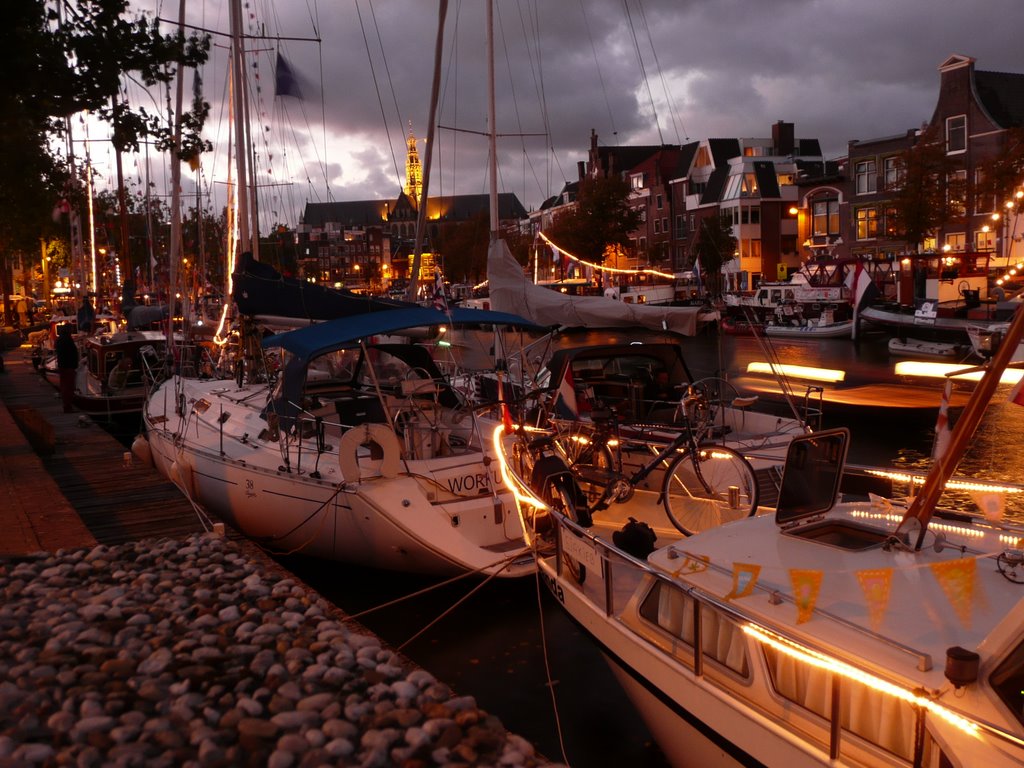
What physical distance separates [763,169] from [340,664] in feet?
220

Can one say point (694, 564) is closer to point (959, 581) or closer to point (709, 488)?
point (959, 581)

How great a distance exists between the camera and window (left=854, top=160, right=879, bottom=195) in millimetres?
54250

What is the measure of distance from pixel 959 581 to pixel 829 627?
814 mm

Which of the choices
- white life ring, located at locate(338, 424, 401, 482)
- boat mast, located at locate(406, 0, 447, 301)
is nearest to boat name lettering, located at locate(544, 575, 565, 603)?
white life ring, located at locate(338, 424, 401, 482)

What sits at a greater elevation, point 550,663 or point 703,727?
point 703,727

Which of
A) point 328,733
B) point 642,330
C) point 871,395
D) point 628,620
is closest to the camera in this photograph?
point 328,733

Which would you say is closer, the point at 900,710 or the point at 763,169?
the point at 900,710

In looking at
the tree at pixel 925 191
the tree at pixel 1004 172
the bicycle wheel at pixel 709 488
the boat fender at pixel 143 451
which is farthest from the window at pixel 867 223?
the bicycle wheel at pixel 709 488

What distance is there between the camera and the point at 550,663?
8.41 meters

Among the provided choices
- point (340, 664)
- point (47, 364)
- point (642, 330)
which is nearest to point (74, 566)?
point (340, 664)

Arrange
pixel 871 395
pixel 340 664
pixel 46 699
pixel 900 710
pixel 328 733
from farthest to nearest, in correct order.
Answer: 1. pixel 871 395
2. pixel 340 664
3. pixel 46 699
4. pixel 328 733
5. pixel 900 710

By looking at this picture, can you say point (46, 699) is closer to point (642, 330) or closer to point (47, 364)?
point (642, 330)

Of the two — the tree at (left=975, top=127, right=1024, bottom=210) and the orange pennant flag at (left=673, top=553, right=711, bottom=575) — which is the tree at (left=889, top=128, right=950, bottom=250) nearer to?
the tree at (left=975, top=127, right=1024, bottom=210)

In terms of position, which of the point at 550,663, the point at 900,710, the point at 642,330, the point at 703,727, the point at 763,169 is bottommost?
the point at 550,663
